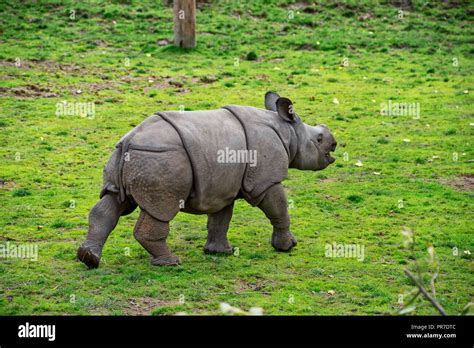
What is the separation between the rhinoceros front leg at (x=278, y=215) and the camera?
1143 cm

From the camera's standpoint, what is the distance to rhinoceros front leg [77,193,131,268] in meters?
10.6

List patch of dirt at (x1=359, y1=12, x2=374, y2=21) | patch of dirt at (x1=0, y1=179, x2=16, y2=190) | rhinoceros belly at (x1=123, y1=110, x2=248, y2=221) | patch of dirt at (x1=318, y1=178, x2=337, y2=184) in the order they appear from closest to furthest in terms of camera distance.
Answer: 1. rhinoceros belly at (x1=123, y1=110, x2=248, y2=221)
2. patch of dirt at (x1=0, y1=179, x2=16, y2=190)
3. patch of dirt at (x1=318, y1=178, x2=337, y2=184)
4. patch of dirt at (x1=359, y1=12, x2=374, y2=21)

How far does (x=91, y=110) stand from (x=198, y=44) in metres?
5.80

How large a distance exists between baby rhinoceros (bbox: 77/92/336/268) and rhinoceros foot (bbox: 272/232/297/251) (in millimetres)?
13

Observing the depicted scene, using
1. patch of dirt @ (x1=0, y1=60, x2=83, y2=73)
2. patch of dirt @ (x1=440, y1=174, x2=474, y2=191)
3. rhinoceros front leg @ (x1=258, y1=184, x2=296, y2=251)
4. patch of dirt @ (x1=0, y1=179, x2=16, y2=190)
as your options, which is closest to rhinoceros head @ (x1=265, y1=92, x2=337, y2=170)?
rhinoceros front leg @ (x1=258, y1=184, x2=296, y2=251)

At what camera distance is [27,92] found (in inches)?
773

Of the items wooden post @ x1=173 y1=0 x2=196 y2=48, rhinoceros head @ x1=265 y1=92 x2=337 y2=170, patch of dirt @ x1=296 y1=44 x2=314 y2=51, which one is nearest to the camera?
rhinoceros head @ x1=265 y1=92 x2=337 y2=170

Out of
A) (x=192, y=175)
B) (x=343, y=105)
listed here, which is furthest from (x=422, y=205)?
(x=343, y=105)

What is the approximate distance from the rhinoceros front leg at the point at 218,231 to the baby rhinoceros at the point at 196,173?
0.01m

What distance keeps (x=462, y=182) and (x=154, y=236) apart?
22.2ft

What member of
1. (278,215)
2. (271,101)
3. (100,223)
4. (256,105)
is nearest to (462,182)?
(271,101)

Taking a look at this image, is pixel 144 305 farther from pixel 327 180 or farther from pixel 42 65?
pixel 42 65

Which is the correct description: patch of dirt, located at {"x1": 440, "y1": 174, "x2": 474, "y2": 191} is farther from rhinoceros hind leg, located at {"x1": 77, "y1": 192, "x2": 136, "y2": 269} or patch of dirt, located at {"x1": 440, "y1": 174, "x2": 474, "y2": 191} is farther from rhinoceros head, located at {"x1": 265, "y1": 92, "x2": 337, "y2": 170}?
rhinoceros hind leg, located at {"x1": 77, "y1": 192, "x2": 136, "y2": 269}
